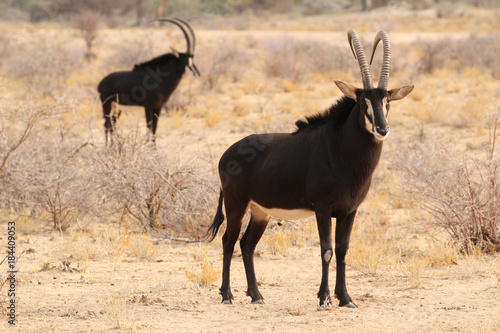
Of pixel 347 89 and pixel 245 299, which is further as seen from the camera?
pixel 245 299

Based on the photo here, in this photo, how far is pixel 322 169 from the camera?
5410mm

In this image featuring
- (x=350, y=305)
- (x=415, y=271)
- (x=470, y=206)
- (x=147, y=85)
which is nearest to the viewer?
(x=350, y=305)

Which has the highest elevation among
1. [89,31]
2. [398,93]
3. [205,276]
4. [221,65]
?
[89,31]

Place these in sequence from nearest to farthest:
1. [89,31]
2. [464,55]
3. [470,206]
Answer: [470,206], [464,55], [89,31]

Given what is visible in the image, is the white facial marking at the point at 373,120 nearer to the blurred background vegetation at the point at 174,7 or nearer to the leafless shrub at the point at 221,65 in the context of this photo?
the leafless shrub at the point at 221,65

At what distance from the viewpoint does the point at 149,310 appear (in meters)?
5.59

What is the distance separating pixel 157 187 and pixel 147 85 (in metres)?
4.96

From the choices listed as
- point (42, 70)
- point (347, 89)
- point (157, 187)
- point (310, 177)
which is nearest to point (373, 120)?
point (347, 89)

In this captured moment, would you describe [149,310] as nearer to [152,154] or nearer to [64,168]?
[152,154]

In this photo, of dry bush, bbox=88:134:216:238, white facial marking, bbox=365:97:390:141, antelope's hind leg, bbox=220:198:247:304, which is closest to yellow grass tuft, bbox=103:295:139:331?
antelope's hind leg, bbox=220:198:247:304

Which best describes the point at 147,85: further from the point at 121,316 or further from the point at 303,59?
the point at 303,59

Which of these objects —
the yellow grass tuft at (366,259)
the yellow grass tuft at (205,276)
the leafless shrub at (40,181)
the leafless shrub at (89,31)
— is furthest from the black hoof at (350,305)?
the leafless shrub at (89,31)

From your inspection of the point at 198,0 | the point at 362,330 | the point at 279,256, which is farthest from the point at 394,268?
the point at 198,0

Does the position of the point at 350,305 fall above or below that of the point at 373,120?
below
